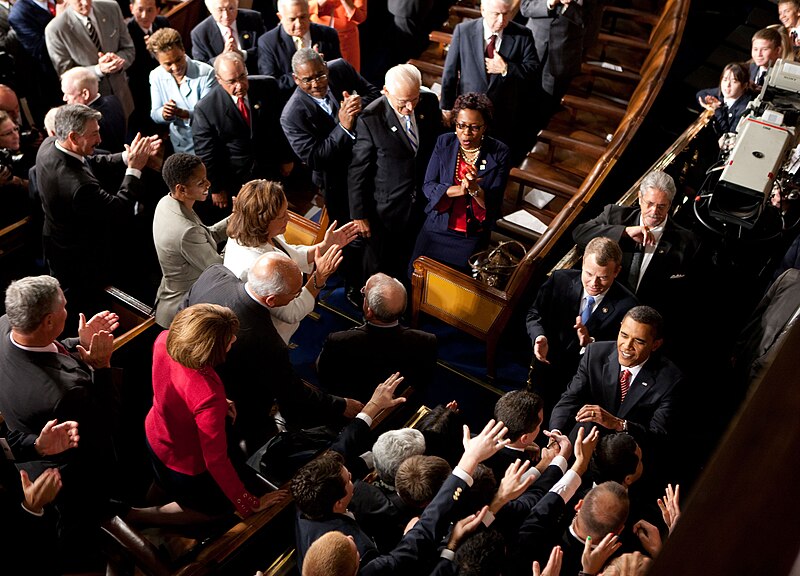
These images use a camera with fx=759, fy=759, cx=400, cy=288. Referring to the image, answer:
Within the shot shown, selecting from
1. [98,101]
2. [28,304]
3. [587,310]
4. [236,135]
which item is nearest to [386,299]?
[587,310]

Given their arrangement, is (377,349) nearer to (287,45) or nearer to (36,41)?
(287,45)

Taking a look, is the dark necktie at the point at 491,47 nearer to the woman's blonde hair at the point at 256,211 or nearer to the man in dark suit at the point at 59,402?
the woman's blonde hair at the point at 256,211

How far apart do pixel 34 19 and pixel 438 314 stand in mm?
3683

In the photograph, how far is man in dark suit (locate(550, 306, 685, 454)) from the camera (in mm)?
3461

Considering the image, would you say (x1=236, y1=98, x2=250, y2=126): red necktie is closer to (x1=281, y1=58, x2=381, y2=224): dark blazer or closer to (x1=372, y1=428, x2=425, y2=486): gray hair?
(x1=281, y1=58, x2=381, y2=224): dark blazer

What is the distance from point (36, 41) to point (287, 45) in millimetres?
1872

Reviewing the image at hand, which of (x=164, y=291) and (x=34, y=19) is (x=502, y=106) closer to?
(x=164, y=291)

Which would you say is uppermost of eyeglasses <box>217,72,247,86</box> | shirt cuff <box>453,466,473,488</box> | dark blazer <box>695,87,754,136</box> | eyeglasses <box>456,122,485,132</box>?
dark blazer <box>695,87,754,136</box>

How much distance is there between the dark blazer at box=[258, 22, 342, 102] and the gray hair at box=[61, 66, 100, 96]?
4.20 feet

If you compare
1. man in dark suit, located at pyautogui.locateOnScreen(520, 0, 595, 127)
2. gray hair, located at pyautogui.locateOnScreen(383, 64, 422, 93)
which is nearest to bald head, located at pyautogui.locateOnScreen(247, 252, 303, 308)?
gray hair, located at pyautogui.locateOnScreen(383, 64, 422, 93)

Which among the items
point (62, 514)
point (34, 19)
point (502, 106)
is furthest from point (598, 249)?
point (34, 19)

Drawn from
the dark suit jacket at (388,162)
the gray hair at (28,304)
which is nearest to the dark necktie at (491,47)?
the dark suit jacket at (388,162)

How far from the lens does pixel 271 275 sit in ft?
10.7

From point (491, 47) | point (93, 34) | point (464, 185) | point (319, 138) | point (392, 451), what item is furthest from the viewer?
point (93, 34)
